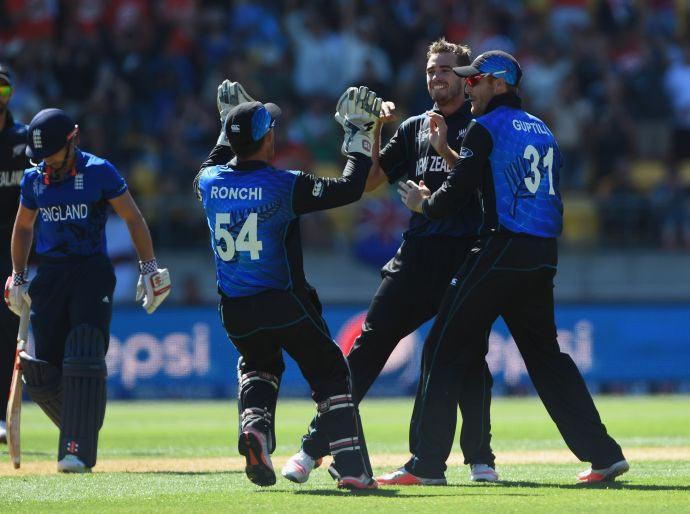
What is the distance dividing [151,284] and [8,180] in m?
2.25

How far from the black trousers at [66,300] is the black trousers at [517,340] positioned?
2.27 m

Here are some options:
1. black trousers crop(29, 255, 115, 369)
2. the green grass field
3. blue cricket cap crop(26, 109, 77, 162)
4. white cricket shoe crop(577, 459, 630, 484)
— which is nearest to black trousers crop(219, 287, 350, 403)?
the green grass field

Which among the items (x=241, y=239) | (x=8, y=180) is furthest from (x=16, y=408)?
(x=241, y=239)

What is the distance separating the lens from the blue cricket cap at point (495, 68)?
26.2 feet

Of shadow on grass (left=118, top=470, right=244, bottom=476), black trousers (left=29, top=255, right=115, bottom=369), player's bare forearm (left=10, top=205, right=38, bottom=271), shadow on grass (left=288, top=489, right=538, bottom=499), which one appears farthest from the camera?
player's bare forearm (left=10, top=205, right=38, bottom=271)

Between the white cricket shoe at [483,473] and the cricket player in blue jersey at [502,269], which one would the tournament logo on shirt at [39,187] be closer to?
the cricket player in blue jersey at [502,269]

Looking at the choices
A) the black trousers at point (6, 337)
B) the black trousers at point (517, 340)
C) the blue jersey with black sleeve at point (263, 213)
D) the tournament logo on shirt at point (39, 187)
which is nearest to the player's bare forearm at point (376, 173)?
the blue jersey with black sleeve at point (263, 213)

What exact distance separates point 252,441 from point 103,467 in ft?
7.56

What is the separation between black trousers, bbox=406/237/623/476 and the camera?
25.8 ft

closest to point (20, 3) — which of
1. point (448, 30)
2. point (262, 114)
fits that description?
point (448, 30)

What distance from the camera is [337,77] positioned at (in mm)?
21734

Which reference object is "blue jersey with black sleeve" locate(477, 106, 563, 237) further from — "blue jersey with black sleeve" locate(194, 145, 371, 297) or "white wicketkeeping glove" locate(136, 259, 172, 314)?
"white wicketkeeping glove" locate(136, 259, 172, 314)

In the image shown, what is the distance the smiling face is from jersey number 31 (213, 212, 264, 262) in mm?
1734

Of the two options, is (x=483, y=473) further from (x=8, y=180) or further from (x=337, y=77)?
(x=337, y=77)
